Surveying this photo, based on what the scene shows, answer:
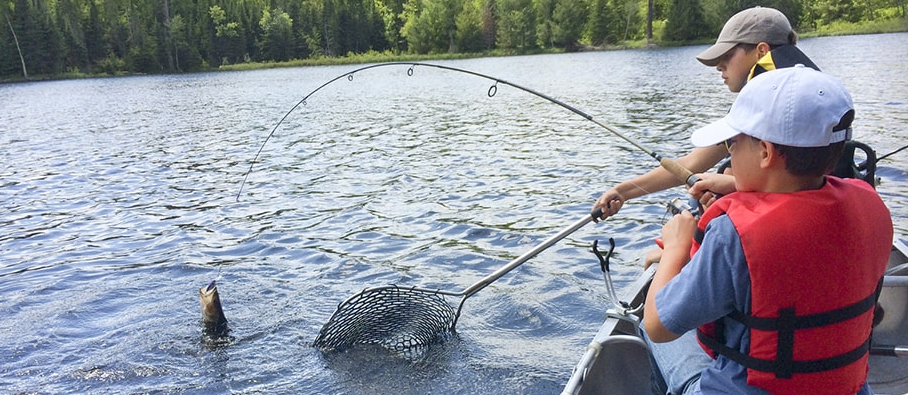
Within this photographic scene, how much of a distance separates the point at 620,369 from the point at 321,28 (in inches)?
4040

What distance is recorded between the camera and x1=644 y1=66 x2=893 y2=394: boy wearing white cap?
2.19m

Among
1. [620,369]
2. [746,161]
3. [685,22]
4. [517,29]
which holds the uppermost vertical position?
[517,29]

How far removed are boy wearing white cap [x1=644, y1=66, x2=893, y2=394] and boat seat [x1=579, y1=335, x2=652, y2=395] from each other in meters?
1.00

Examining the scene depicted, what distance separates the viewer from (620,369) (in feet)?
12.2

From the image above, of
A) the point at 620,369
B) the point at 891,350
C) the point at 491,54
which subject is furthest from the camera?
the point at 491,54

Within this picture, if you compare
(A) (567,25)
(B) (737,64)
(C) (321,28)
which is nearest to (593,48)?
(A) (567,25)

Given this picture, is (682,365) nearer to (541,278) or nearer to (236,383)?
(236,383)

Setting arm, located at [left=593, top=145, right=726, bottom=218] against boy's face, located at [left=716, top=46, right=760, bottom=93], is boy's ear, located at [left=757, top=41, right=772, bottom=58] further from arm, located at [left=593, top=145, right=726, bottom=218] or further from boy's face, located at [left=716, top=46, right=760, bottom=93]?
arm, located at [left=593, top=145, right=726, bottom=218]

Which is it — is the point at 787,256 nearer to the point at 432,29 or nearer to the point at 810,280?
the point at 810,280

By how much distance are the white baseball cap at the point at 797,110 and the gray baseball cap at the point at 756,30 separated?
168 centimetres

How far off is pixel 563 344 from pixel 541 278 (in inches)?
62.7

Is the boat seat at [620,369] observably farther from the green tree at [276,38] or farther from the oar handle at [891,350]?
the green tree at [276,38]

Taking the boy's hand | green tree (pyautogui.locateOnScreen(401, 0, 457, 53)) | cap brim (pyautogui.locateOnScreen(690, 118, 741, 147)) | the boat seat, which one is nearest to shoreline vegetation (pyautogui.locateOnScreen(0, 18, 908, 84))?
green tree (pyautogui.locateOnScreen(401, 0, 457, 53))

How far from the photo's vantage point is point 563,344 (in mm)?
6246
